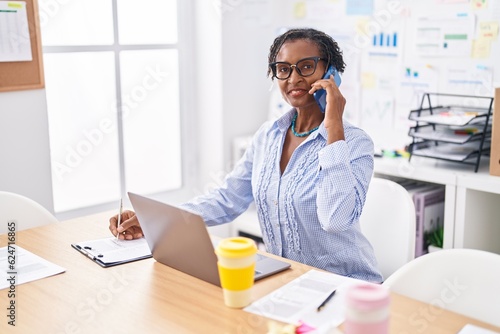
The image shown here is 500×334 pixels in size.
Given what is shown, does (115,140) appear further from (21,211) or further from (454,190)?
(454,190)

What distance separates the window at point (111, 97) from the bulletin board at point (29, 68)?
0.15 m

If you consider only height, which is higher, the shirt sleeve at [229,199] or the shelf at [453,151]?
the shelf at [453,151]

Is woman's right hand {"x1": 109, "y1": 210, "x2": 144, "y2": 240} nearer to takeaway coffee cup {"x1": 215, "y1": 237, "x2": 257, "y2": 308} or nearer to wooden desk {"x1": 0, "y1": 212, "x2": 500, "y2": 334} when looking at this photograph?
wooden desk {"x1": 0, "y1": 212, "x2": 500, "y2": 334}

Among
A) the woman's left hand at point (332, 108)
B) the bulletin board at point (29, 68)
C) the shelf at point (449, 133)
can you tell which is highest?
the bulletin board at point (29, 68)

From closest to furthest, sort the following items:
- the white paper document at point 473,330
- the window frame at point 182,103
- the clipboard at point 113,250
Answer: the white paper document at point 473,330, the clipboard at point 113,250, the window frame at point 182,103

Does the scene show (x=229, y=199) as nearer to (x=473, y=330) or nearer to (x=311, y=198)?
(x=311, y=198)

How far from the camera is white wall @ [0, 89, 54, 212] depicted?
2.60m

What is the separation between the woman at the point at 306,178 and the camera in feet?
5.63

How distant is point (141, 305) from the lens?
1.40 meters

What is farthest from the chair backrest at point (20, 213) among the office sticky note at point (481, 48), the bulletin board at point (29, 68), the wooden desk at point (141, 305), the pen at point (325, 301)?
the office sticky note at point (481, 48)

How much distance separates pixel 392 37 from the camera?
Answer: 2.95 meters

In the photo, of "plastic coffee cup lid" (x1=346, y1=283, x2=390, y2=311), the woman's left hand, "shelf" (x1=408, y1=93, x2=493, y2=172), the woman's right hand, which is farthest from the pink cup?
"shelf" (x1=408, y1=93, x2=493, y2=172)

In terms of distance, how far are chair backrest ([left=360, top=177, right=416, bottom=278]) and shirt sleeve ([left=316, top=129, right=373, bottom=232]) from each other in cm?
28

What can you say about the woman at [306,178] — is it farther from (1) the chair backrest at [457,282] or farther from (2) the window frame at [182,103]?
(2) the window frame at [182,103]
